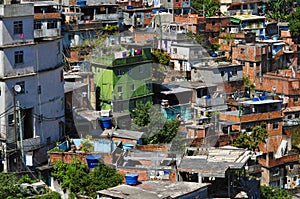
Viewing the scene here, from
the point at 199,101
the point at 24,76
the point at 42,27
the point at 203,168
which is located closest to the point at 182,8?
the point at 199,101

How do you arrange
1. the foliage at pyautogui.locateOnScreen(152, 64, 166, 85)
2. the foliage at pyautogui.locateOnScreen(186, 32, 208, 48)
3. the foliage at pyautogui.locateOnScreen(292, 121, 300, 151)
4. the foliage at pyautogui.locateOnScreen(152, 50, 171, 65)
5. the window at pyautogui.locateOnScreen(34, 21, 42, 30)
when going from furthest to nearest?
the foliage at pyautogui.locateOnScreen(186, 32, 208, 48) → the foliage at pyautogui.locateOnScreen(152, 50, 171, 65) → the foliage at pyautogui.locateOnScreen(292, 121, 300, 151) → the foliage at pyautogui.locateOnScreen(152, 64, 166, 85) → the window at pyautogui.locateOnScreen(34, 21, 42, 30)

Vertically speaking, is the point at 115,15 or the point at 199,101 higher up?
the point at 115,15

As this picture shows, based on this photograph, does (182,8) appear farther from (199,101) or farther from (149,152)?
(149,152)

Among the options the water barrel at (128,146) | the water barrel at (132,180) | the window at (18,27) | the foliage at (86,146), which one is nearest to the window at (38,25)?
the window at (18,27)

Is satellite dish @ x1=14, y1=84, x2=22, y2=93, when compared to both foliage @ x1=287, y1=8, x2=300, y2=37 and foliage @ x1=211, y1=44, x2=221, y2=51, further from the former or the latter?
foliage @ x1=287, y1=8, x2=300, y2=37

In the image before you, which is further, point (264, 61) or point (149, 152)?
point (264, 61)

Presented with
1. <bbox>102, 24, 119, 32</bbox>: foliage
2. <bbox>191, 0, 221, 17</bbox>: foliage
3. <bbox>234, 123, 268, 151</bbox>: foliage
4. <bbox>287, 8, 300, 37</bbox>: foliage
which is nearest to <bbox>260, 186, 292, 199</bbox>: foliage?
<bbox>234, 123, 268, 151</bbox>: foliage

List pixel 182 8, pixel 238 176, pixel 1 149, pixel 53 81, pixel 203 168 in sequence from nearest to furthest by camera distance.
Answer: pixel 203 168, pixel 238 176, pixel 1 149, pixel 53 81, pixel 182 8
